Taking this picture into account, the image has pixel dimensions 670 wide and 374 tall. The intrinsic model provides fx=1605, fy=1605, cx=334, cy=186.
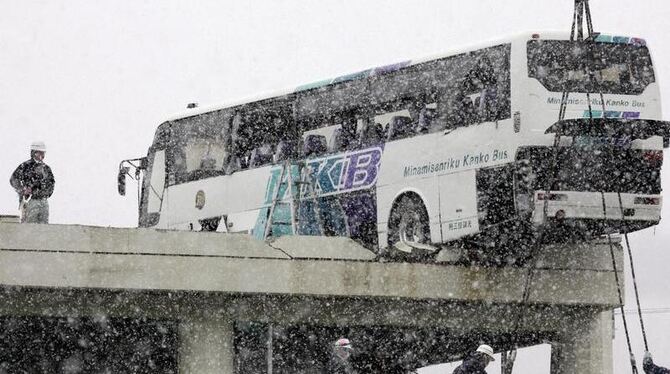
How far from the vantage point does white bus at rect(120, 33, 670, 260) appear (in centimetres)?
2123

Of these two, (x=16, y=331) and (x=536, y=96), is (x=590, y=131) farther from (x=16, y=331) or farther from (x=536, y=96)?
(x=16, y=331)

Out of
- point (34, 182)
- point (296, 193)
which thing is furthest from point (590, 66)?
point (34, 182)

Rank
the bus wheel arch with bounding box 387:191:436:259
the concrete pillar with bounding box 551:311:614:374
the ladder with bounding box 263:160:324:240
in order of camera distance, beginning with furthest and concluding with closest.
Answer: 1. the concrete pillar with bounding box 551:311:614:374
2. the ladder with bounding box 263:160:324:240
3. the bus wheel arch with bounding box 387:191:436:259

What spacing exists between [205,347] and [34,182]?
3414 mm

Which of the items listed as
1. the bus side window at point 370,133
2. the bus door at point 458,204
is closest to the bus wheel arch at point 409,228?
the bus door at point 458,204

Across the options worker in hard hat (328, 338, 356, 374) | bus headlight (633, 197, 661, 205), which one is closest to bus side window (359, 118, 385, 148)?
bus headlight (633, 197, 661, 205)

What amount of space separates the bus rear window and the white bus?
2 cm

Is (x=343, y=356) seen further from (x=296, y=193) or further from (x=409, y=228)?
(x=296, y=193)

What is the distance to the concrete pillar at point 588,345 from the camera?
83.6 ft

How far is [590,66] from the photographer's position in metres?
21.2

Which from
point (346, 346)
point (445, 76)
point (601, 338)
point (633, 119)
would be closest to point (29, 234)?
point (346, 346)

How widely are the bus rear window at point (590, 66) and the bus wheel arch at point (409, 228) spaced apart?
2720 millimetres

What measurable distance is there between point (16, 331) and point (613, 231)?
37.4 feet

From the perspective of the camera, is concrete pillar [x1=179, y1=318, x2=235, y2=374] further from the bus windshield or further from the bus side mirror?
the bus side mirror
